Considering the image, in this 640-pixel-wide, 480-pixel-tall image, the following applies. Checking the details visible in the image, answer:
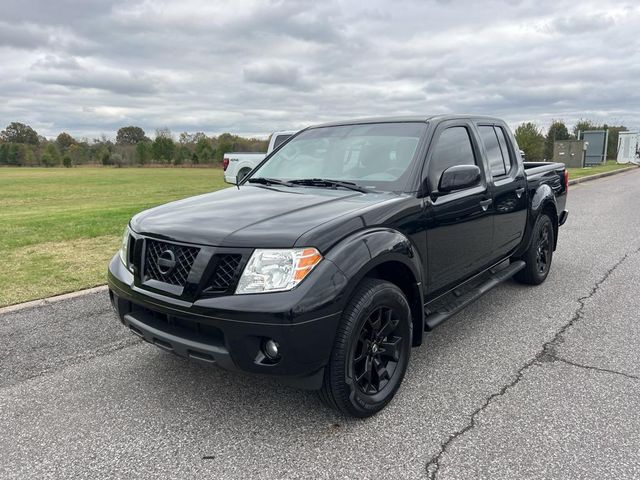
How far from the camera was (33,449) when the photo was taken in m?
2.61

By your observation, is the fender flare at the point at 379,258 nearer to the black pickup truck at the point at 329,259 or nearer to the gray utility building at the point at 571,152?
the black pickup truck at the point at 329,259

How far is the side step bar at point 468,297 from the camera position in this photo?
341cm

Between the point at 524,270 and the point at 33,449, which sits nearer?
the point at 33,449

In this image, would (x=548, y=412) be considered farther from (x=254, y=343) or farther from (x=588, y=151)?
(x=588, y=151)

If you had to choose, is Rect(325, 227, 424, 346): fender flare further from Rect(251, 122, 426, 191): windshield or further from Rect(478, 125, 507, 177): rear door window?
Rect(478, 125, 507, 177): rear door window

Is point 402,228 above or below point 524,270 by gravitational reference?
above

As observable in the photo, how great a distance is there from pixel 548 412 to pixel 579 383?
0.52 meters

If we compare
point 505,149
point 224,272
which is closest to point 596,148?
point 505,149

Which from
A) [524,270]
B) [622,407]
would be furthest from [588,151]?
[622,407]

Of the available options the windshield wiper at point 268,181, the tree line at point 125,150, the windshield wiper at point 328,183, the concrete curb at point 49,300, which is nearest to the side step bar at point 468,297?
the windshield wiper at point 328,183

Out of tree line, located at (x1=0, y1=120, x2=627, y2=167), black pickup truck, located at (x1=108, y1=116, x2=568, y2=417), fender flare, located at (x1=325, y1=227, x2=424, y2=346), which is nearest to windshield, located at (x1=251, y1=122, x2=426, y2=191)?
black pickup truck, located at (x1=108, y1=116, x2=568, y2=417)

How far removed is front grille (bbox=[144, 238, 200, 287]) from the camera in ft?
8.69

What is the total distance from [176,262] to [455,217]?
6.81 ft

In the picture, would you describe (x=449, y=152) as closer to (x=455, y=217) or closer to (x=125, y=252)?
(x=455, y=217)
